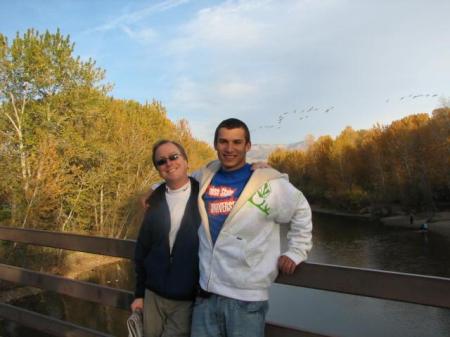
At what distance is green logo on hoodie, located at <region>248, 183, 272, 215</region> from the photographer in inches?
83.5

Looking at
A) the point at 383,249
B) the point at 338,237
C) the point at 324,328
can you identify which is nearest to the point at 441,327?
the point at 324,328

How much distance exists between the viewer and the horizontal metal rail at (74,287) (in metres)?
2.98

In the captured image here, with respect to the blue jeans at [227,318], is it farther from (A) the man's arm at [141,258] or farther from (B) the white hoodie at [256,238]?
(A) the man's arm at [141,258]

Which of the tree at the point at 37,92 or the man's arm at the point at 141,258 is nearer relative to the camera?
the man's arm at the point at 141,258

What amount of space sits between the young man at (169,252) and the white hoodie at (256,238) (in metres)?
0.16

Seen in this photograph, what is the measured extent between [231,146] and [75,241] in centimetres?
178

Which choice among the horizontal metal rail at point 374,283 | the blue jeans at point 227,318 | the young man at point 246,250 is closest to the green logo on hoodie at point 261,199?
the young man at point 246,250

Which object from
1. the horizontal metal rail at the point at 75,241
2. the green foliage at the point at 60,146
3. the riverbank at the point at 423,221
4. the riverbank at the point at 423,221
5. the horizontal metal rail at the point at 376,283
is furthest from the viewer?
the riverbank at the point at 423,221

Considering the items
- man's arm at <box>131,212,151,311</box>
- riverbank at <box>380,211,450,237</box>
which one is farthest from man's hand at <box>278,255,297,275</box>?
riverbank at <box>380,211,450,237</box>

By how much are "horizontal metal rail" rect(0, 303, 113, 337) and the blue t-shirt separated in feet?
4.61

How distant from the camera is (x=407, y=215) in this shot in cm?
4794

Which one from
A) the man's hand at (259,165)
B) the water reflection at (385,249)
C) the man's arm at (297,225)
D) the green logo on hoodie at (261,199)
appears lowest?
the water reflection at (385,249)

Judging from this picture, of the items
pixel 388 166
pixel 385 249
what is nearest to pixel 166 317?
pixel 385 249

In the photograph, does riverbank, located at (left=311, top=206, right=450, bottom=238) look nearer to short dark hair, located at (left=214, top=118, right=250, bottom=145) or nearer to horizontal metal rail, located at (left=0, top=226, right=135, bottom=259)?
horizontal metal rail, located at (left=0, top=226, right=135, bottom=259)
